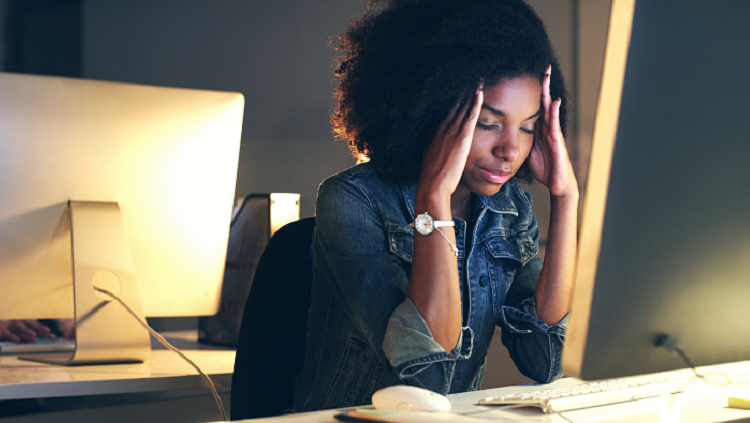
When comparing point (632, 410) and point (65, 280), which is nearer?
point (632, 410)

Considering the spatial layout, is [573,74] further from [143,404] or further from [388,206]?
[143,404]

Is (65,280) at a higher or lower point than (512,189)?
lower

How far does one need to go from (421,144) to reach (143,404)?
685 mm

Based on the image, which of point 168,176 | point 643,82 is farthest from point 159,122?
point 643,82

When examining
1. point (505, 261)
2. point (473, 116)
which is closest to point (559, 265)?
point (505, 261)

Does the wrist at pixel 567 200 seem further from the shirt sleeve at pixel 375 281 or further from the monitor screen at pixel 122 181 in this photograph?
the monitor screen at pixel 122 181

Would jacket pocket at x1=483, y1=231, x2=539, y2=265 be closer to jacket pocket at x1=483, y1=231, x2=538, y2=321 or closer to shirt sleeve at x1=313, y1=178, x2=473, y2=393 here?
jacket pocket at x1=483, y1=231, x2=538, y2=321

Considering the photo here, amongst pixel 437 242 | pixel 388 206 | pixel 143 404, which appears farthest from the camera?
pixel 143 404

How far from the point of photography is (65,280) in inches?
46.9

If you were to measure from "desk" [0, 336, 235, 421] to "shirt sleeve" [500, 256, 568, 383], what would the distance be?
0.50m

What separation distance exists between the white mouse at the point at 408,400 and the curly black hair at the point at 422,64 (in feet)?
→ 1.69

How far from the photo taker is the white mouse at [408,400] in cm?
65

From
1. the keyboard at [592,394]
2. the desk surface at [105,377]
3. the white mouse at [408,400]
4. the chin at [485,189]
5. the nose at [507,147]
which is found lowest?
the desk surface at [105,377]

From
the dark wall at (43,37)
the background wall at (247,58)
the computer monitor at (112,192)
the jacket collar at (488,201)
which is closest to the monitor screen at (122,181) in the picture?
the computer monitor at (112,192)
